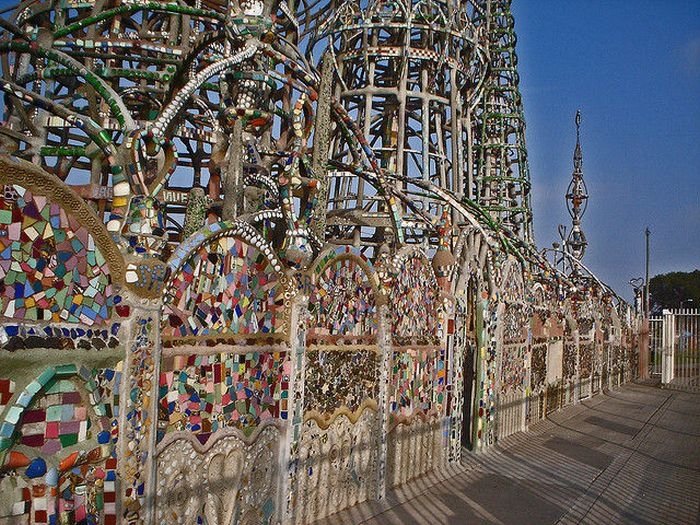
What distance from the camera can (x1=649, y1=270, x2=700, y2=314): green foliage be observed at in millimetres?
78062

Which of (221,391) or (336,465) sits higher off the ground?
(221,391)

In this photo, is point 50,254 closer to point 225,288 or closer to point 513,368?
point 225,288

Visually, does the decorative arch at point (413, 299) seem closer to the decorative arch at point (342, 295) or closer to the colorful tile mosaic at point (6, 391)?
the decorative arch at point (342, 295)

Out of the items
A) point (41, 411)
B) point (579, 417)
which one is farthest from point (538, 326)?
point (41, 411)

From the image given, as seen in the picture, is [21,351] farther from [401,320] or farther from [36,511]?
[401,320]

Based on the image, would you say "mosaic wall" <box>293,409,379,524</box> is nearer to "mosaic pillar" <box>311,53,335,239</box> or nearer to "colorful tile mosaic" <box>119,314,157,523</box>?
"mosaic pillar" <box>311,53,335,239</box>

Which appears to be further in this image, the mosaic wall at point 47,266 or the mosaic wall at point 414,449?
the mosaic wall at point 414,449

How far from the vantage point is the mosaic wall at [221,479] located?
4621mm

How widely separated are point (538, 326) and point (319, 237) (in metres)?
7.61

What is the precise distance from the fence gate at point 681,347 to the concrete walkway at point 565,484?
36.2 feet

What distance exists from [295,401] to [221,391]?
98cm

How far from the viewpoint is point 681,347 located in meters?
25.4

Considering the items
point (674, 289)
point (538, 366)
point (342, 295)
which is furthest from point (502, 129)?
point (674, 289)

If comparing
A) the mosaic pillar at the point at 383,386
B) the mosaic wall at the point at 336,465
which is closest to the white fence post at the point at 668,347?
the mosaic pillar at the point at 383,386
